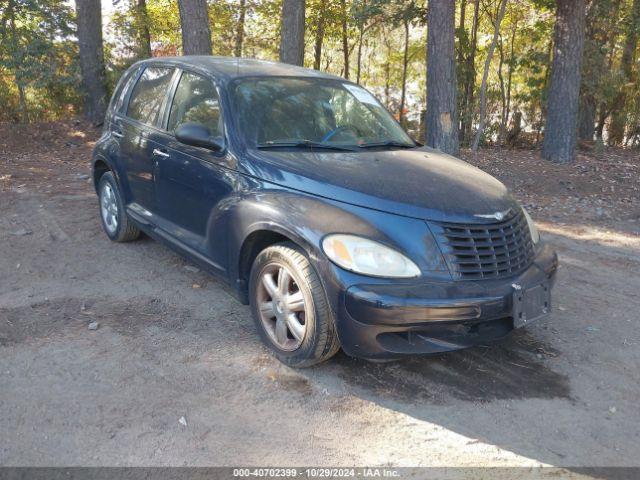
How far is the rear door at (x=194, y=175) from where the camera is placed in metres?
4.29

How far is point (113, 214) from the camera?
615cm

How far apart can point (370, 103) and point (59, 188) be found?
223 inches

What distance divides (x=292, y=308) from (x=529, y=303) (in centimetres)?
141

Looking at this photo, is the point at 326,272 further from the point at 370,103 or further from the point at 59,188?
the point at 59,188

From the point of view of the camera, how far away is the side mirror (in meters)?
4.22

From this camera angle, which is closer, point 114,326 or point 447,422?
point 447,422

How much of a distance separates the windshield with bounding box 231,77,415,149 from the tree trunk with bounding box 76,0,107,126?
10.3 meters

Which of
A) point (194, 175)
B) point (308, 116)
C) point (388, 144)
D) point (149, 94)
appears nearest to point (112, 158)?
point (149, 94)

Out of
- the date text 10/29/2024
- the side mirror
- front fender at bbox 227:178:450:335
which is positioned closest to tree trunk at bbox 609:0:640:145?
the side mirror

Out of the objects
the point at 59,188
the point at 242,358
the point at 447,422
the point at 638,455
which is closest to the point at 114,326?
the point at 242,358

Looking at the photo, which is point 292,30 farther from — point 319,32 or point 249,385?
point 249,385

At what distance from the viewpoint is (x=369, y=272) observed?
333cm

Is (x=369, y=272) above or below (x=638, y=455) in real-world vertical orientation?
above

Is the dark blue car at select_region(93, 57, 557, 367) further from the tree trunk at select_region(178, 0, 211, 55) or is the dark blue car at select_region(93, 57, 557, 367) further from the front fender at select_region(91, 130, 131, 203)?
the tree trunk at select_region(178, 0, 211, 55)
